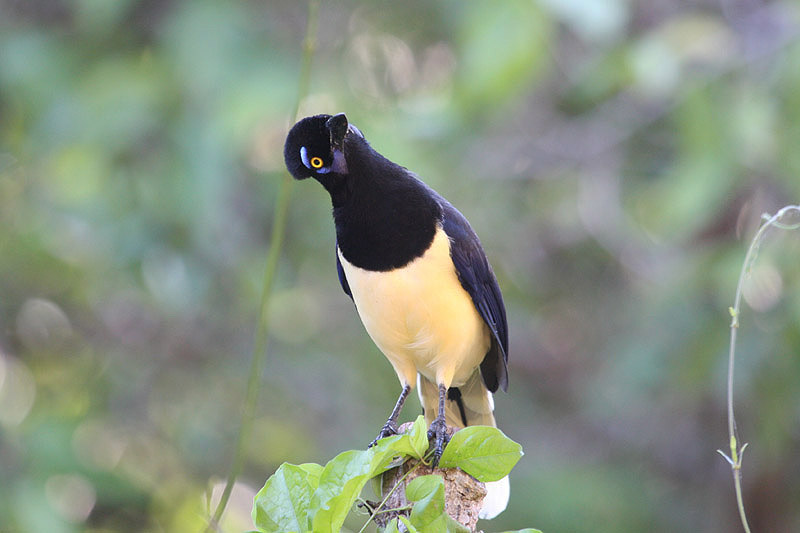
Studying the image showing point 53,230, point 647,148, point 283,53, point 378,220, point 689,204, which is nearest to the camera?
point 378,220

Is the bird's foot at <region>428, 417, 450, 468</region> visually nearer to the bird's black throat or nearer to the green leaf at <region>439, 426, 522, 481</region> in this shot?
the green leaf at <region>439, 426, 522, 481</region>

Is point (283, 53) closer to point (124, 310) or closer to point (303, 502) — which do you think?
point (124, 310)

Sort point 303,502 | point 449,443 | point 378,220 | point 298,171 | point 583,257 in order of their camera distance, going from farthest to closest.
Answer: point 583,257, point 378,220, point 298,171, point 449,443, point 303,502

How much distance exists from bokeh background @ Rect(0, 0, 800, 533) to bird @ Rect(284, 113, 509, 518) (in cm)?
195

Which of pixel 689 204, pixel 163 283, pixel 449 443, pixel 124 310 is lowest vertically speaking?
pixel 449 443

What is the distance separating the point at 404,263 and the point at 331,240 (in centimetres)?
420

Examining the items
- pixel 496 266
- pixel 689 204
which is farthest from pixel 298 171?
pixel 496 266

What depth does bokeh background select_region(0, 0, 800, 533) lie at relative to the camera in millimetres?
5219

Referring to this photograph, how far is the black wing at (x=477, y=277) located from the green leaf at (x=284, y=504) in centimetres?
114

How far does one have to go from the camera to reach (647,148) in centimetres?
727

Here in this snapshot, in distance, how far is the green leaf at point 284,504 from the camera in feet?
6.66

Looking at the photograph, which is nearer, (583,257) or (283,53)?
(283,53)

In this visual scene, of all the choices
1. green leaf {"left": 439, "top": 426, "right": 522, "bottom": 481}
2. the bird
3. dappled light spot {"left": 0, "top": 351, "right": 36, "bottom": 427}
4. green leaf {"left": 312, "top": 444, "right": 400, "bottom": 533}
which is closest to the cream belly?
the bird

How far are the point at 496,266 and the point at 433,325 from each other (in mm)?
4519
